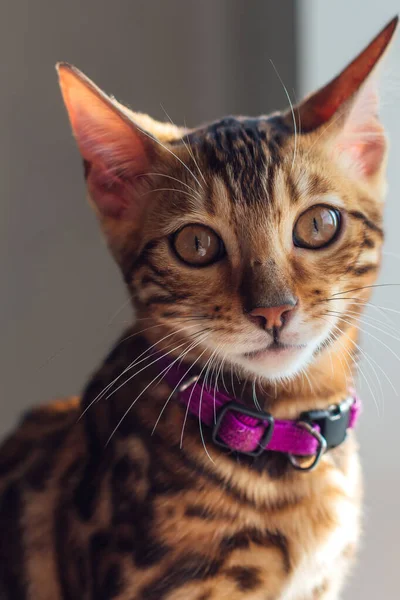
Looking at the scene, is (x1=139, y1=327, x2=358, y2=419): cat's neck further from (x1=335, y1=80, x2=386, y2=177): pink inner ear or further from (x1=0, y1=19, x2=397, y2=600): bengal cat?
(x1=335, y1=80, x2=386, y2=177): pink inner ear

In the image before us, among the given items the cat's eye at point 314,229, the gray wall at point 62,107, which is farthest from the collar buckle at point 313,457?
the gray wall at point 62,107

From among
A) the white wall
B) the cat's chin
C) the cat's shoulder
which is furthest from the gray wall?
the cat's chin

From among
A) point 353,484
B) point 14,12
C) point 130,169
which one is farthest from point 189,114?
point 353,484

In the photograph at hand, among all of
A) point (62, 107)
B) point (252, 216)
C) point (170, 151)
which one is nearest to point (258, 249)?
point (252, 216)

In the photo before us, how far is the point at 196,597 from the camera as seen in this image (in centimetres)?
74

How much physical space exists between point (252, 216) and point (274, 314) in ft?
0.38

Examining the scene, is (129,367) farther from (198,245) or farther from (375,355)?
(375,355)

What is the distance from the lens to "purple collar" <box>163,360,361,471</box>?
2.57ft

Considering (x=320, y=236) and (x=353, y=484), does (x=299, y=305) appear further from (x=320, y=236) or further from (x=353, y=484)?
(x=353, y=484)

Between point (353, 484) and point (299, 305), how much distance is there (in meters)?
0.29

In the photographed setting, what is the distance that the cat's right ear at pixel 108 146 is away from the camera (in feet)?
2.50

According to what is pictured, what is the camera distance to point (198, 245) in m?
Answer: 0.78

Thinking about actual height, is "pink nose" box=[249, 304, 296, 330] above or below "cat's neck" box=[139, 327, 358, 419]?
above

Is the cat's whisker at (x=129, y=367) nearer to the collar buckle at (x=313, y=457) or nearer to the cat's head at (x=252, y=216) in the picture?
the cat's head at (x=252, y=216)
